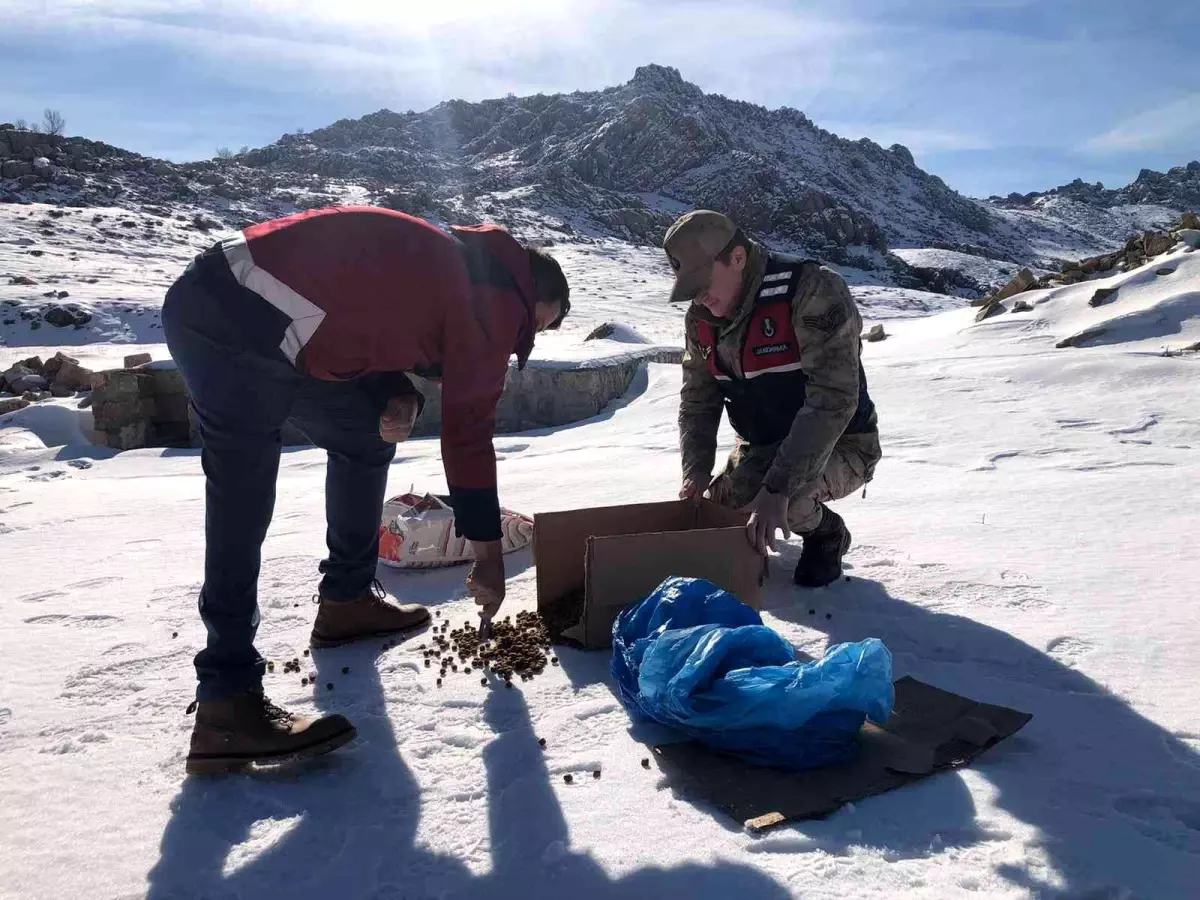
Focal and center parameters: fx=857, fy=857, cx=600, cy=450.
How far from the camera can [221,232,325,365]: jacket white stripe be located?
2.00m

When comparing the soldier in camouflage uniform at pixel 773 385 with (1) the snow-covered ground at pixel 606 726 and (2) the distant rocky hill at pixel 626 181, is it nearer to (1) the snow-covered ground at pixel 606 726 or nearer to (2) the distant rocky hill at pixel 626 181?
(1) the snow-covered ground at pixel 606 726

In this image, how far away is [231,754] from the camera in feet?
6.56

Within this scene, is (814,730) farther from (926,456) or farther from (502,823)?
(926,456)

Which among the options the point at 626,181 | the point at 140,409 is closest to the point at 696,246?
the point at 140,409

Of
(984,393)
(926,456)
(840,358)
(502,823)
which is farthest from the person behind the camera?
(984,393)

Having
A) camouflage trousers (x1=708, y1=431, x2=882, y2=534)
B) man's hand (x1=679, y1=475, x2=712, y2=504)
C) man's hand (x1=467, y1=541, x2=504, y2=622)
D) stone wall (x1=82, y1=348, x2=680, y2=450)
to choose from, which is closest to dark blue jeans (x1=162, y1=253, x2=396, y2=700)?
man's hand (x1=467, y1=541, x2=504, y2=622)

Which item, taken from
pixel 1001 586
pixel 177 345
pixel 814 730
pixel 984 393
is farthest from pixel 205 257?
pixel 984 393

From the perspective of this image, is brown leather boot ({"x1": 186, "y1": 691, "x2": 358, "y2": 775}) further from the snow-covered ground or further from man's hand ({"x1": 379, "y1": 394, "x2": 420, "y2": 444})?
man's hand ({"x1": 379, "y1": 394, "x2": 420, "y2": 444})

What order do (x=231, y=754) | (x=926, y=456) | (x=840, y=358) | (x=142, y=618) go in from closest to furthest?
(x=231, y=754), (x=840, y=358), (x=142, y=618), (x=926, y=456)

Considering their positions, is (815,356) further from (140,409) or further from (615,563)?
(140,409)

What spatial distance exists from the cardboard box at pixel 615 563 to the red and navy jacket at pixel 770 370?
0.45 metres

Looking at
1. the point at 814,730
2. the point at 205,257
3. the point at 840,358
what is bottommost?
the point at 814,730

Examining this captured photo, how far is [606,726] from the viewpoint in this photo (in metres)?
2.21

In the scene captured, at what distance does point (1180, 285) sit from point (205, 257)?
8849 mm
